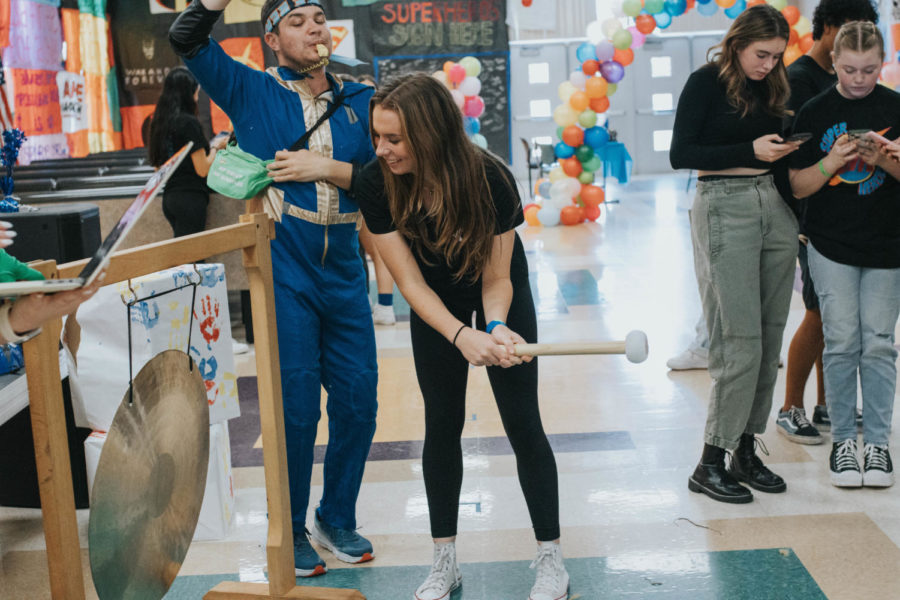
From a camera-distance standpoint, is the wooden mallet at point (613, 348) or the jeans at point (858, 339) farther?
the jeans at point (858, 339)

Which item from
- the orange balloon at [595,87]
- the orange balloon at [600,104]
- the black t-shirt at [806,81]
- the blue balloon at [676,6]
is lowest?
the orange balloon at [600,104]

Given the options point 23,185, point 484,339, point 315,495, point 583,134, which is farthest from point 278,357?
point 583,134

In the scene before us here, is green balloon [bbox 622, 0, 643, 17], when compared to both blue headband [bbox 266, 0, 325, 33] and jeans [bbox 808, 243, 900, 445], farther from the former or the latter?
blue headband [bbox 266, 0, 325, 33]

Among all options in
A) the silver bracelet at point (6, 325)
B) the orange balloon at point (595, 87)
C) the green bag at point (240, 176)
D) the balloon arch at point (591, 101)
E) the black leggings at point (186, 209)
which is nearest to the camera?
the silver bracelet at point (6, 325)

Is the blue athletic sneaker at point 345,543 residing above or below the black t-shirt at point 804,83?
below

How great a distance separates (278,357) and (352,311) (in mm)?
285

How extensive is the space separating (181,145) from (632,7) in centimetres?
589

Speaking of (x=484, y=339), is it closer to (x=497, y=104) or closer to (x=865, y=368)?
(x=865, y=368)

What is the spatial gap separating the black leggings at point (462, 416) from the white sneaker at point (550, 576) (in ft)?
0.10

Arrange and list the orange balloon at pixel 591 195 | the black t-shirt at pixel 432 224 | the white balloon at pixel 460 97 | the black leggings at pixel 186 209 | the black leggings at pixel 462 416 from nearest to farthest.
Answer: the black t-shirt at pixel 432 224, the black leggings at pixel 462 416, the black leggings at pixel 186 209, the white balloon at pixel 460 97, the orange balloon at pixel 591 195

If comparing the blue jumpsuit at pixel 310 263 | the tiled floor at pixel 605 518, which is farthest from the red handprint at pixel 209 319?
the tiled floor at pixel 605 518

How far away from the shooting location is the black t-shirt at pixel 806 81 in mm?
3213

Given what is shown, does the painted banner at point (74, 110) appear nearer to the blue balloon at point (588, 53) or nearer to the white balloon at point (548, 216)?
the white balloon at point (548, 216)

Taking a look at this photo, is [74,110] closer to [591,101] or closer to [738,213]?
[591,101]
